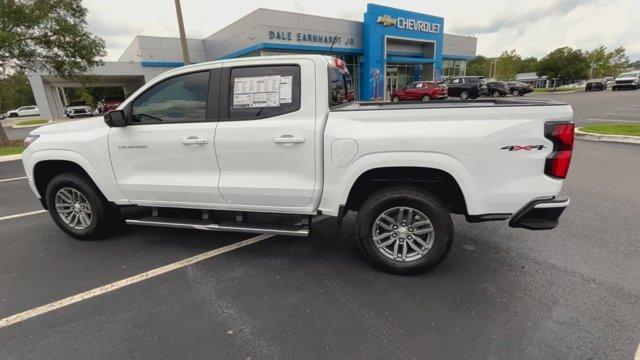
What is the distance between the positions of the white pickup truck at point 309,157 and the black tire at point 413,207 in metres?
0.01

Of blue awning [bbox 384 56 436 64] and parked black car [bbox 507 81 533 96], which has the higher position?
blue awning [bbox 384 56 436 64]

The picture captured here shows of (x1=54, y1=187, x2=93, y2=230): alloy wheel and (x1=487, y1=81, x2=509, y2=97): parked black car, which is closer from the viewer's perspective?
(x1=54, y1=187, x2=93, y2=230): alloy wheel

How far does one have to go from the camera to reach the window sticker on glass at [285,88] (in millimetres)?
3145

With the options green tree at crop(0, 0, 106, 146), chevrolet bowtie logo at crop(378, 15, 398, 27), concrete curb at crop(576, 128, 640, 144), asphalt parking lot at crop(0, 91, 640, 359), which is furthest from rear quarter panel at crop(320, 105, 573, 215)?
chevrolet bowtie logo at crop(378, 15, 398, 27)

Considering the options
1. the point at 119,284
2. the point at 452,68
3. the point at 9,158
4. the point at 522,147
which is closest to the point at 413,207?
the point at 522,147

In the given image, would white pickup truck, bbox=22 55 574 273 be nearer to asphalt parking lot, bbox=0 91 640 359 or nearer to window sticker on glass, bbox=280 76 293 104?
window sticker on glass, bbox=280 76 293 104

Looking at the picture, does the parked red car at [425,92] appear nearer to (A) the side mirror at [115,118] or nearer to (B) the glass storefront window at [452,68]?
(A) the side mirror at [115,118]

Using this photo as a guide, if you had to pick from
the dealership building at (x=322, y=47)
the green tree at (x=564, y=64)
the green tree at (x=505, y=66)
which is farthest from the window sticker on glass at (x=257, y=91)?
the green tree at (x=505, y=66)

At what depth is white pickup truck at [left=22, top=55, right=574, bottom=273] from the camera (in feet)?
8.79

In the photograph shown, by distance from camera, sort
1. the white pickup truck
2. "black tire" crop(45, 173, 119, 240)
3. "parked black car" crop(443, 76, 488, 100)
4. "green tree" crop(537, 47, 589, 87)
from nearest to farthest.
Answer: the white pickup truck < "black tire" crop(45, 173, 119, 240) < "parked black car" crop(443, 76, 488, 100) < "green tree" crop(537, 47, 589, 87)

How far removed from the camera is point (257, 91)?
324 centimetres

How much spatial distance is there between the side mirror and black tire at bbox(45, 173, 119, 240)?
0.91 meters

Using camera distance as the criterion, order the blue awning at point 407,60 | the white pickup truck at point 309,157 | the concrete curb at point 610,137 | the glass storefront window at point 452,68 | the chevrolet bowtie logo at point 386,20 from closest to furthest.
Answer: the white pickup truck at point 309,157
the concrete curb at point 610,137
the chevrolet bowtie logo at point 386,20
the blue awning at point 407,60
the glass storefront window at point 452,68

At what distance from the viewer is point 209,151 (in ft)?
10.8
